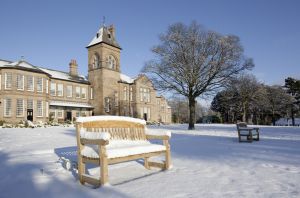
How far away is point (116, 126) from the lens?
5051 millimetres

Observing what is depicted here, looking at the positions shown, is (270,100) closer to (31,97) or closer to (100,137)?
(31,97)

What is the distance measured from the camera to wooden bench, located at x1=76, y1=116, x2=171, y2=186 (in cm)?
384

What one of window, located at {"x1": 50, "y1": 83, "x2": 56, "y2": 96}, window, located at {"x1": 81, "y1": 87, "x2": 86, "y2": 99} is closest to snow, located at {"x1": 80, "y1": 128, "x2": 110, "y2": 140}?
window, located at {"x1": 50, "y1": 83, "x2": 56, "y2": 96}

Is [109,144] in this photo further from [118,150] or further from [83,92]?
[83,92]

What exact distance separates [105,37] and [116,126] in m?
41.4

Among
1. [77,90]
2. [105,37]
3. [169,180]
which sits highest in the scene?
[105,37]

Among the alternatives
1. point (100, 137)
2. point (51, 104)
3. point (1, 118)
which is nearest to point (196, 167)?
point (100, 137)

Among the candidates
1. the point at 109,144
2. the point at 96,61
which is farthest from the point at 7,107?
the point at 109,144

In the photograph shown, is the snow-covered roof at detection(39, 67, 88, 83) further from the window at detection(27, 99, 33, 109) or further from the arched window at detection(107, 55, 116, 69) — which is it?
the window at detection(27, 99, 33, 109)

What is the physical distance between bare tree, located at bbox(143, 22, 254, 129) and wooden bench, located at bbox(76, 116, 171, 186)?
17.3m

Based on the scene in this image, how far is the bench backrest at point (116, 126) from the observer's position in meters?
4.51

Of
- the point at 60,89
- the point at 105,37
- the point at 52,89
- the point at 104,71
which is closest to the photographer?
the point at 52,89

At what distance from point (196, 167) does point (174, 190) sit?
1.89m

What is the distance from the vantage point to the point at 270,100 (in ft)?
160
